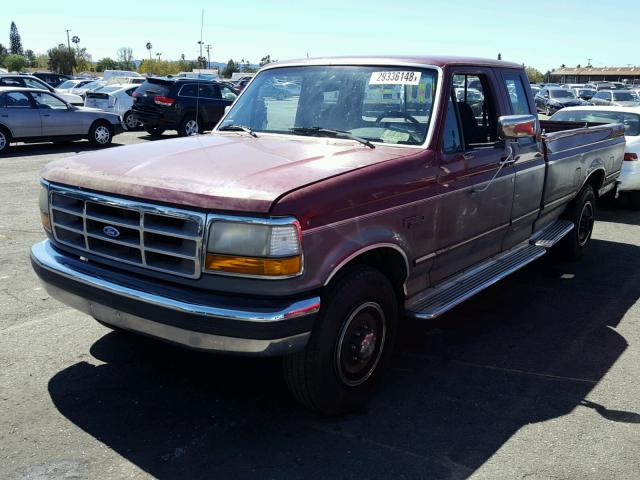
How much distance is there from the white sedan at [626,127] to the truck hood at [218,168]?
645 centimetres

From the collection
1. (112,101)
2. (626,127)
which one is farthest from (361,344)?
(112,101)

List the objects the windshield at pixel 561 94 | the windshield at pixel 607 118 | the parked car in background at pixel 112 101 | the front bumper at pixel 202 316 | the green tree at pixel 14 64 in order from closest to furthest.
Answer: the front bumper at pixel 202 316 → the windshield at pixel 607 118 → the parked car in background at pixel 112 101 → the windshield at pixel 561 94 → the green tree at pixel 14 64

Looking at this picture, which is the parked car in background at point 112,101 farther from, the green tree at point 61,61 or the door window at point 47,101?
the green tree at point 61,61

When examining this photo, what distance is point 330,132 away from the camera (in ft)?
14.4

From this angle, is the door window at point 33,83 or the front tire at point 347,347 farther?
the door window at point 33,83

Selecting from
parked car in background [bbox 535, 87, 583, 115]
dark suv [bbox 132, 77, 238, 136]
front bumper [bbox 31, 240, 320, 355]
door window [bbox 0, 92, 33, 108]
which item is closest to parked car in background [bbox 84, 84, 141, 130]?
dark suv [bbox 132, 77, 238, 136]

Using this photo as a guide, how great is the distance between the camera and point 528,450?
3.38 meters

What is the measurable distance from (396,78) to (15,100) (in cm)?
1334

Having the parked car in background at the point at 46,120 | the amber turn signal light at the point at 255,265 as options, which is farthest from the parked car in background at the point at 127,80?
the amber turn signal light at the point at 255,265

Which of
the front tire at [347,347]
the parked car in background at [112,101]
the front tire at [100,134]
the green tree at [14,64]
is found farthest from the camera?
the green tree at [14,64]

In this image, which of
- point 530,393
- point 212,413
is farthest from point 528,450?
point 212,413

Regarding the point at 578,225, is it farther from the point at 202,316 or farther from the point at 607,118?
the point at 202,316

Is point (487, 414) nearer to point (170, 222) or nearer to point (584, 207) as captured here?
point (170, 222)

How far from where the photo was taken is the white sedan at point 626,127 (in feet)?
30.9
